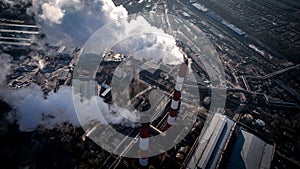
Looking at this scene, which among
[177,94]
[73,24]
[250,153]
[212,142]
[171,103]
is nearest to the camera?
[177,94]

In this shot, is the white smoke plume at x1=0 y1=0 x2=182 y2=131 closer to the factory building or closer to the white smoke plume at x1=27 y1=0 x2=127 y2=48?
the white smoke plume at x1=27 y1=0 x2=127 y2=48

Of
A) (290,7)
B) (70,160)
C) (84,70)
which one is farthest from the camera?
(290,7)

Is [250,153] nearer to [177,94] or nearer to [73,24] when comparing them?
[177,94]

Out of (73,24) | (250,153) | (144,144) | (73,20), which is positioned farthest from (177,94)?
(73,20)

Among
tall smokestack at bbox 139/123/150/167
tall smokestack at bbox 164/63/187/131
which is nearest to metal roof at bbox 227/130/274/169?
tall smokestack at bbox 164/63/187/131

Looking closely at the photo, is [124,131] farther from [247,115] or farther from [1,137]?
[247,115]

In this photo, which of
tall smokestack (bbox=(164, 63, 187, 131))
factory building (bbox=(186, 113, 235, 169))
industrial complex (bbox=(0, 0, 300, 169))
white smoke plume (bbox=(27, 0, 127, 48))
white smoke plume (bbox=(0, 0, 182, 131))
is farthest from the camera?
white smoke plume (bbox=(27, 0, 127, 48))

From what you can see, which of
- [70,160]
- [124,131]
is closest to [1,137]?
[70,160]

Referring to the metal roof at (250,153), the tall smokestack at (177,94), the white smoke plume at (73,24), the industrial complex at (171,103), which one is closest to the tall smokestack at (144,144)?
the industrial complex at (171,103)
